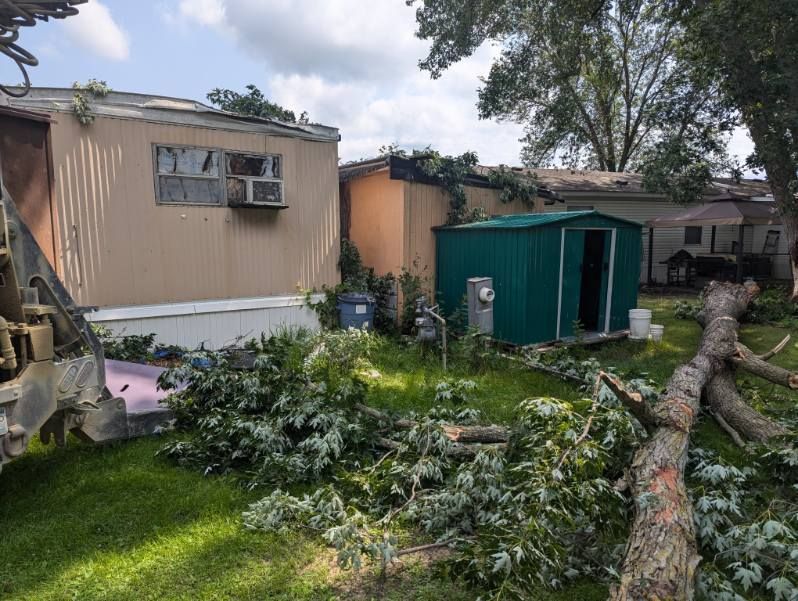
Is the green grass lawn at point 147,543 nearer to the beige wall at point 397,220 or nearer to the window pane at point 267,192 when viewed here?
the window pane at point 267,192

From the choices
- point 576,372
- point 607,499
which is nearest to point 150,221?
point 576,372

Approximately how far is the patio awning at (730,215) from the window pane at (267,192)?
990 centimetres

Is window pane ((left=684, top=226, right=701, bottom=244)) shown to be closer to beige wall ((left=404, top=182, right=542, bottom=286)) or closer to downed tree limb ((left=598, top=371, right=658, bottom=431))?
beige wall ((left=404, top=182, right=542, bottom=286))

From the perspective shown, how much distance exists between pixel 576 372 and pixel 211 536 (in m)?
4.27

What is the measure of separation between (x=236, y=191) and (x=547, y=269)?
179 inches

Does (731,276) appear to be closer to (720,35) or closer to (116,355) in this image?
(720,35)

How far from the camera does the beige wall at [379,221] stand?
8250 mm

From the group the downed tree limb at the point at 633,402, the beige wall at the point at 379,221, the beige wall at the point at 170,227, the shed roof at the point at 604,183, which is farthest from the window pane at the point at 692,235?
the downed tree limb at the point at 633,402

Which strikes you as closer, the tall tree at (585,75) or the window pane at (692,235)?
the tall tree at (585,75)

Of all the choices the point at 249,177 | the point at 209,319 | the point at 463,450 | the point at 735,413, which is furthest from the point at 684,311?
the point at 209,319

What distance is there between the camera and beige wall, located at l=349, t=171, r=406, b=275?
8250 millimetres

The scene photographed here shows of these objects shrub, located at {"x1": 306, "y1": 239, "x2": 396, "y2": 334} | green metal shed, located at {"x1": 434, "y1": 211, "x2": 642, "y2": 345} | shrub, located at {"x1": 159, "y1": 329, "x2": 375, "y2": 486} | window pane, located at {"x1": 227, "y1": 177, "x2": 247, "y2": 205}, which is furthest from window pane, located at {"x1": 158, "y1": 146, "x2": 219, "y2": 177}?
green metal shed, located at {"x1": 434, "y1": 211, "x2": 642, "y2": 345}

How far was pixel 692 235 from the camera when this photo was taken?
54.4 feet

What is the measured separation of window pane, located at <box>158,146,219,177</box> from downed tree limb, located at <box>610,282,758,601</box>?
6.15 meters
